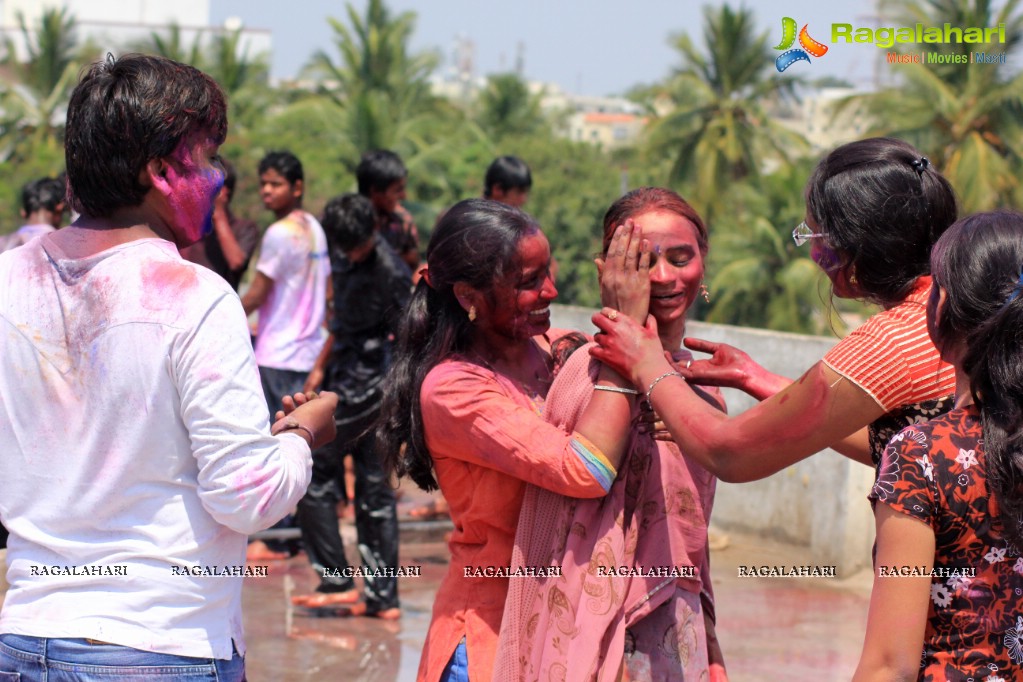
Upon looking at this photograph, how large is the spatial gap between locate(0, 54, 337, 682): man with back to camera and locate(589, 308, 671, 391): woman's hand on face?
681 millimetres

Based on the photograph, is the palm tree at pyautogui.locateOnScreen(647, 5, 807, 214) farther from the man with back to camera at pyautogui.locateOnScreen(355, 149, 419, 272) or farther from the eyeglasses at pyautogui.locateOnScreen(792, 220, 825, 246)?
the eyeglasses at pyautogui.locateOnScreen(792, 220, 825, 246)

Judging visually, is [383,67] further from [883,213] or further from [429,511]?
[883,213]

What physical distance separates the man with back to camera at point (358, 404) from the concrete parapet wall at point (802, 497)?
6.95ft

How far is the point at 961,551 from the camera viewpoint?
1.85 meters

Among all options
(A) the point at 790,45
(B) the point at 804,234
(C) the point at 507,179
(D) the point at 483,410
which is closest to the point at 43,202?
(C) the point at 507,179

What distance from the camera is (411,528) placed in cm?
688

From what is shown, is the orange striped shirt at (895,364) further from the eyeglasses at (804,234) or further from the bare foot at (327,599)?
the bare foot at (327,599)

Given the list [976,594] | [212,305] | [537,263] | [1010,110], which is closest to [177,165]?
[212,305]

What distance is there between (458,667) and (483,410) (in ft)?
1.85

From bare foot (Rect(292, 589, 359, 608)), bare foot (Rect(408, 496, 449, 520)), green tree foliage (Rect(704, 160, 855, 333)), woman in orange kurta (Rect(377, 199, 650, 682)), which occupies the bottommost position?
green tree foliage (Rect(704, 160, 855, 333))

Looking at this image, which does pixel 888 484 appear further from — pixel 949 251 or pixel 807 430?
pixel 949 251

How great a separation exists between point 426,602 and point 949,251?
4.45 metres

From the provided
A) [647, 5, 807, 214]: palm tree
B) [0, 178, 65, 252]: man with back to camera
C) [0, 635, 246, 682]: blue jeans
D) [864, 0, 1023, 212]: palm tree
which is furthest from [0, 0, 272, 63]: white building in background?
[0, 635, 246, 682]: blue jeans

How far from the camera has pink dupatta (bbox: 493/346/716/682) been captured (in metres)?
2.25
